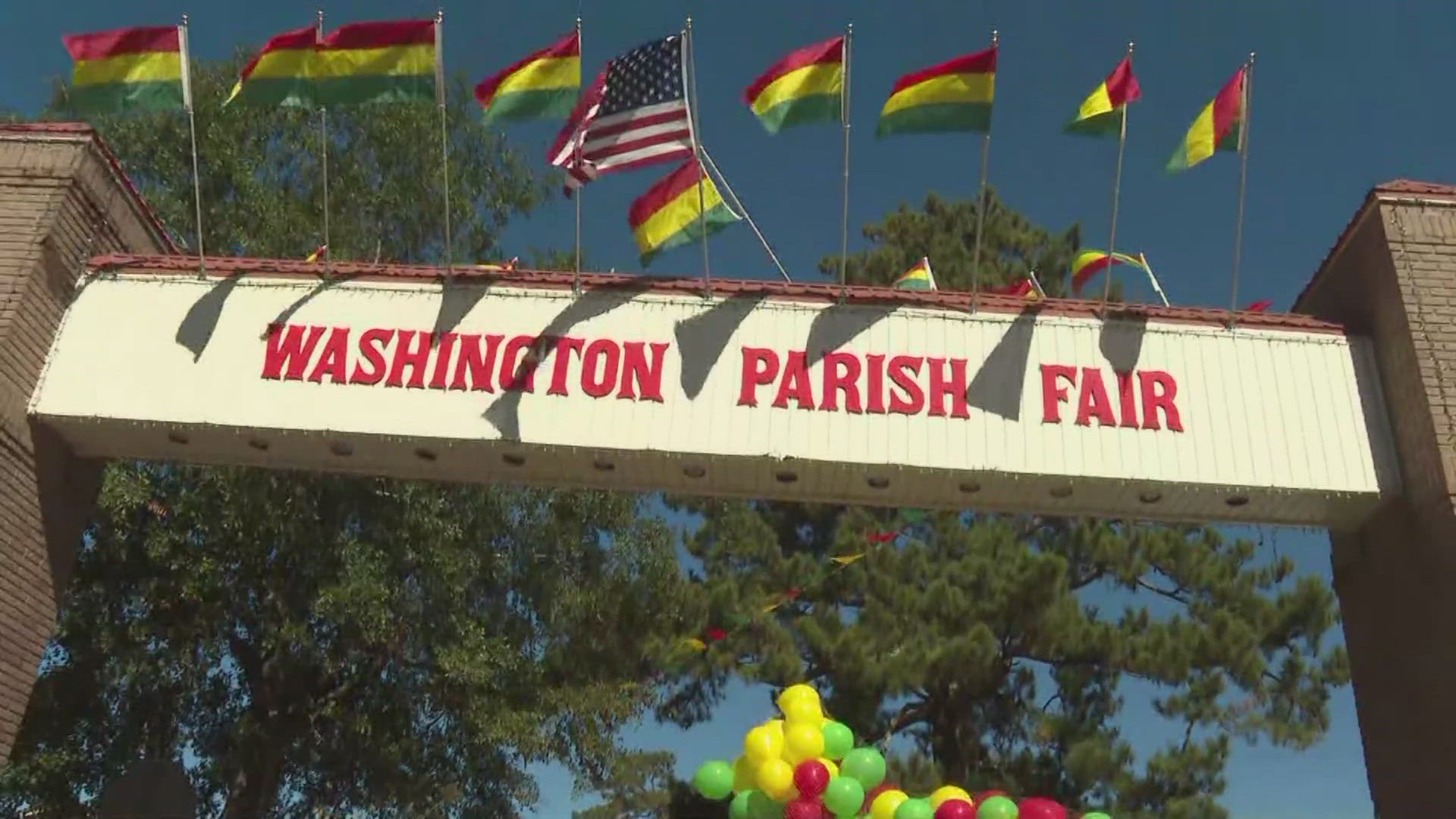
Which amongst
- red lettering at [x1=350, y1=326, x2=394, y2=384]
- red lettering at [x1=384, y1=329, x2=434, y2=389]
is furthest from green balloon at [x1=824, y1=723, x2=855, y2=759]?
red lettering at [x1=350, y1=326, x2=394, y2=384]

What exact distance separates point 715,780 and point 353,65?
6952mm

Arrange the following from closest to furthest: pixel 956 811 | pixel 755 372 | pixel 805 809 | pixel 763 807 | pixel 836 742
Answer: pixel 956 811, pixel 805 809, pixel 755 372, pixel 763 807, pixel 836 742

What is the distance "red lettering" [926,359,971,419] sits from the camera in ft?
31.3

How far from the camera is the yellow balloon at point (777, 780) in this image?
9758 mm

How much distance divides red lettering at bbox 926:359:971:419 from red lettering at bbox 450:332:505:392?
3.63m

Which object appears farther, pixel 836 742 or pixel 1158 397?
pixel 836 742

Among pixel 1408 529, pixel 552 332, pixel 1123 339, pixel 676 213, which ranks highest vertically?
pixel 676 213

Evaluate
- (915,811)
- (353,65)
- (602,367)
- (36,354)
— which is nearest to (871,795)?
(915,811)

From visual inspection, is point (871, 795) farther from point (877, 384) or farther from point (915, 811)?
point (877, 384)

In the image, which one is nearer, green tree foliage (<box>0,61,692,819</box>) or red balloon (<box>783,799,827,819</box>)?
red balloon (<box>783,799,827,819</box>)

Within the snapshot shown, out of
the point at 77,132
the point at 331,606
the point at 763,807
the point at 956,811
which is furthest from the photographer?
the point at 331,606

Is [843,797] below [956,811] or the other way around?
the other way around

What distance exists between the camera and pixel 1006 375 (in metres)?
9.71

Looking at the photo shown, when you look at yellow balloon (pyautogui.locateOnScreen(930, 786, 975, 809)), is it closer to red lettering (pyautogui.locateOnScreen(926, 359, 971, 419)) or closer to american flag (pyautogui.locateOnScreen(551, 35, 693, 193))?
red lettering (pyautogui.locateOnScreen(926, 359, 971, 419))
